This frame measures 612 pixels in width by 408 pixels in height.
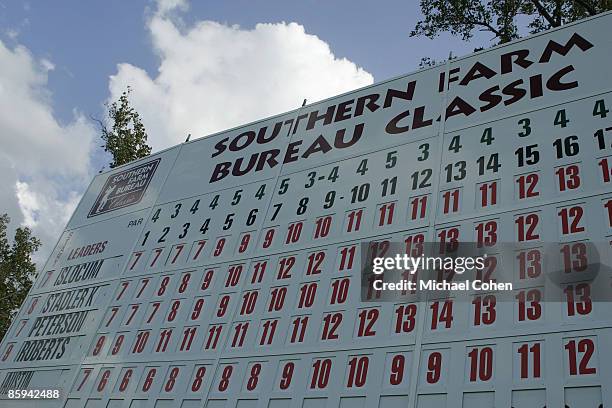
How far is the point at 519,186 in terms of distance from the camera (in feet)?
19.6

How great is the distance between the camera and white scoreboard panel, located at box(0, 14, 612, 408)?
5.02 meters

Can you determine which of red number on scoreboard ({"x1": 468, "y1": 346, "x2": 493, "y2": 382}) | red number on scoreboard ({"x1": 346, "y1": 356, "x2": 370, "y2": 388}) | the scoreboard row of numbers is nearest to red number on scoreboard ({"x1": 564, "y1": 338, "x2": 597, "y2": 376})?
the scoreboard row of numbers

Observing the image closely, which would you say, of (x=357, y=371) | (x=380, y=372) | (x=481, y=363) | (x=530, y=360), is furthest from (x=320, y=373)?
(x=530, y=360)

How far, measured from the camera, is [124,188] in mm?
11188

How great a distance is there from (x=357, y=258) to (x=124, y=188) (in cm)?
647

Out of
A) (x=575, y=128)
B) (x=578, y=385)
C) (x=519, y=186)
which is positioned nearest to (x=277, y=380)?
(x=578, y=385)

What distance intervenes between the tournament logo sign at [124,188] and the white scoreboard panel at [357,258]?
47 centimetres

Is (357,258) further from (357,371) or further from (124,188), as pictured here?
(124,188)

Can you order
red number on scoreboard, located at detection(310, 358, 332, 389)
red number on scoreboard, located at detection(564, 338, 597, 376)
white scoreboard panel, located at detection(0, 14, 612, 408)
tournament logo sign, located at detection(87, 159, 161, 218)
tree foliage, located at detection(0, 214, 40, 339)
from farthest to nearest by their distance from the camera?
tree foliage, located at detection(0, 214, 40, 339) → tournament logo sign, located at detection(87, 159, 161, 218) → red number on scoreboard, located at detection(310, 358, 332, 389) → white scoreboard panel, located at detection(0, 14, 612, 408) → red number on scoreboard, located at detection(564, 338, 597, 376)

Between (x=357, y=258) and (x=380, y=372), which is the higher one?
(x=357, y=258)

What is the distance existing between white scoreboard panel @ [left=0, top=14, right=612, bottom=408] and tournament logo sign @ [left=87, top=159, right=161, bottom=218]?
18.4 inches

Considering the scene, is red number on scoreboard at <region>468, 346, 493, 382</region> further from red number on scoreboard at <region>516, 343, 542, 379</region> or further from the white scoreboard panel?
red number on scoreboard at <region>516, 343, 542, 379</region>

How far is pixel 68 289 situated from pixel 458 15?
12.4 metres

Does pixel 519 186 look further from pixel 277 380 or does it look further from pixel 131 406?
pixel 131 406
